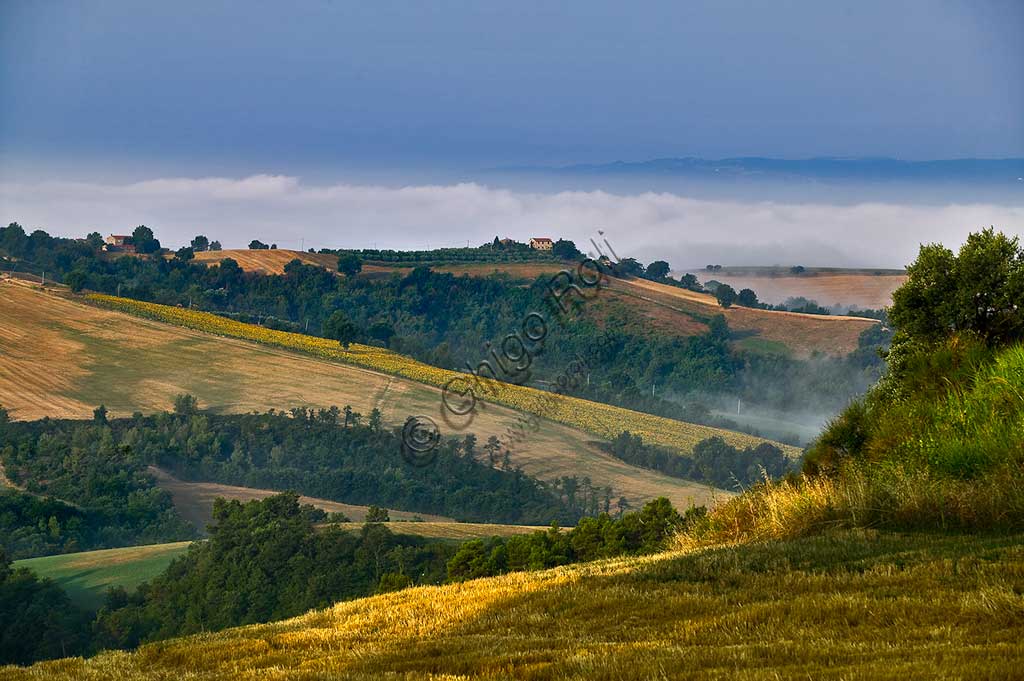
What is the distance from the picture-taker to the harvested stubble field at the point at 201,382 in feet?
278

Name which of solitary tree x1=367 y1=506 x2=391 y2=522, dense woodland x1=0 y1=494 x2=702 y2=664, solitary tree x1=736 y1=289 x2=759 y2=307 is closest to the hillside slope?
solitary tree x1=736 y1=289 x2=759 y2=307

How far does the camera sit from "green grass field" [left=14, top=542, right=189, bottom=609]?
50.8 meters

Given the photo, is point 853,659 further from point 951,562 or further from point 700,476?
point 700,476

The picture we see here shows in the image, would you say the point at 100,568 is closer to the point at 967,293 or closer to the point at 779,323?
the point at 967,293

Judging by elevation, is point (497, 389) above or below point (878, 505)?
below

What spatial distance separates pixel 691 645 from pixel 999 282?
1320 centimetres

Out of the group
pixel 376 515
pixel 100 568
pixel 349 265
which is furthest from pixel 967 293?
pixel 349 265

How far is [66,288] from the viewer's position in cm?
11812

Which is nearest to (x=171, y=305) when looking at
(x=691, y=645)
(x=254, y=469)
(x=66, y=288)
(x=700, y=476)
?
(x=66, y=288)

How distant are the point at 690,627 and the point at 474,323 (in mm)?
134795

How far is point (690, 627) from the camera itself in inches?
321

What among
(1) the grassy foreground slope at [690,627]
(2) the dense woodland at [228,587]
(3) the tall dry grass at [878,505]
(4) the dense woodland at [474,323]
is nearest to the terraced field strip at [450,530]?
(2) the dense woodland at [228,587]

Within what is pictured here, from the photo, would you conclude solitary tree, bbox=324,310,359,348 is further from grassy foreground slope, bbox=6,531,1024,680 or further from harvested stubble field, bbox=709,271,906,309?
grassy foreground slope, bbox=6,531,1024,680

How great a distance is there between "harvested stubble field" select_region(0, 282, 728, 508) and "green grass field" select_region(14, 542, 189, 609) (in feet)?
98.8
